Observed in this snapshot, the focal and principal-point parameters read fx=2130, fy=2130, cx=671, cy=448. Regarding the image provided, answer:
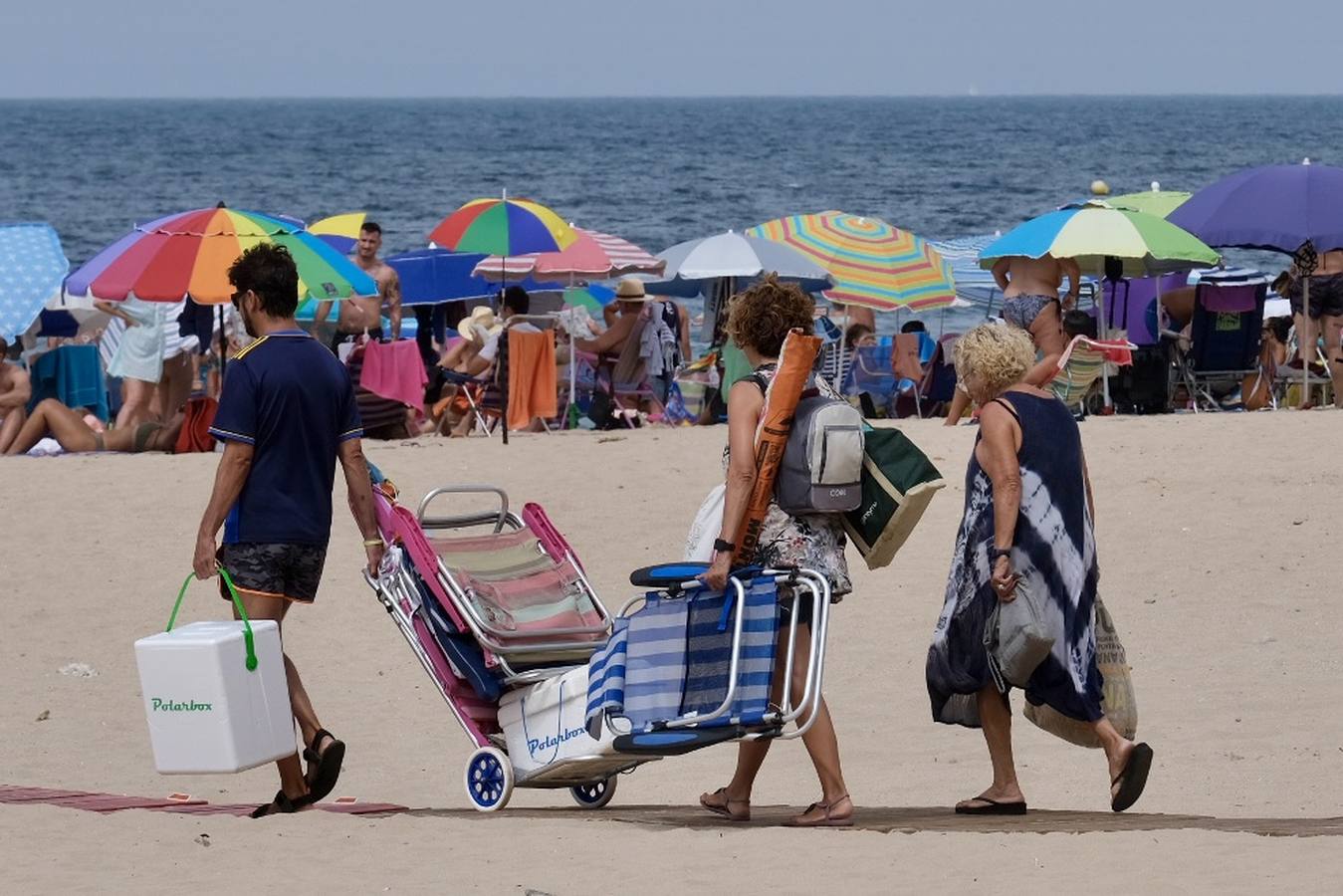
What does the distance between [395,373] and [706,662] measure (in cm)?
753

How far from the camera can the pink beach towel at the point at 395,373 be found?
12656 mm

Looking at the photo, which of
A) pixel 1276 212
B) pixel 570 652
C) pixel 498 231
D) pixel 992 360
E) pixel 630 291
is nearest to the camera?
pixel 992 360

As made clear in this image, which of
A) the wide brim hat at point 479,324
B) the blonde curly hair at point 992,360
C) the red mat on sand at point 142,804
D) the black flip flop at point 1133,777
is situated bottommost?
the red mat on sand at point 142,804

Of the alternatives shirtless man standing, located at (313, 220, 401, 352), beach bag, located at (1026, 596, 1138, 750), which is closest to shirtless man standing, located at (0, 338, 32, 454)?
shirtless man standing, located at (313, 220, 401, 352)

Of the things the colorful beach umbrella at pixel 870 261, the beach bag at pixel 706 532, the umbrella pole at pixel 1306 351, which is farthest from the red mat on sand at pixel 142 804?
the colorful beach umbrella at pixel 870 261

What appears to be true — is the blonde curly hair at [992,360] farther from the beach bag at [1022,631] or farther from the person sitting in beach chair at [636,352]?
the person sitting in beach chair at [636,352]

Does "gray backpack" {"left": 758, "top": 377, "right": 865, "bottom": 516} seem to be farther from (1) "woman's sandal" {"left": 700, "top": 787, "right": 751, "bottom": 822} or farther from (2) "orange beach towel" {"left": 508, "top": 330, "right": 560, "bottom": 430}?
(2) "orange beach towel" {"left": 508, "top": 330, "right": 560, "bottom": 430}

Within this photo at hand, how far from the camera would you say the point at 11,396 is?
12.6 metres

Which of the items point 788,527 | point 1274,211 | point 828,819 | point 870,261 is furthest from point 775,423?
point 870,261

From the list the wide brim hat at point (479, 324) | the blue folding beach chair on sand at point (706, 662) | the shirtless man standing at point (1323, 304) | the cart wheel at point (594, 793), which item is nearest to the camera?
the blue folding beach chair on sand at point (706, 662)

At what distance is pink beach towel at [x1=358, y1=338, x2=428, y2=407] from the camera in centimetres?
1266

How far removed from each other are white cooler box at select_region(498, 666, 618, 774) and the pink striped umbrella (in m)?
8.19

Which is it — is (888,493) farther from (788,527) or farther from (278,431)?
(278,431)

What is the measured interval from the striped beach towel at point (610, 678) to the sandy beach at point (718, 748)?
0.30 metres
